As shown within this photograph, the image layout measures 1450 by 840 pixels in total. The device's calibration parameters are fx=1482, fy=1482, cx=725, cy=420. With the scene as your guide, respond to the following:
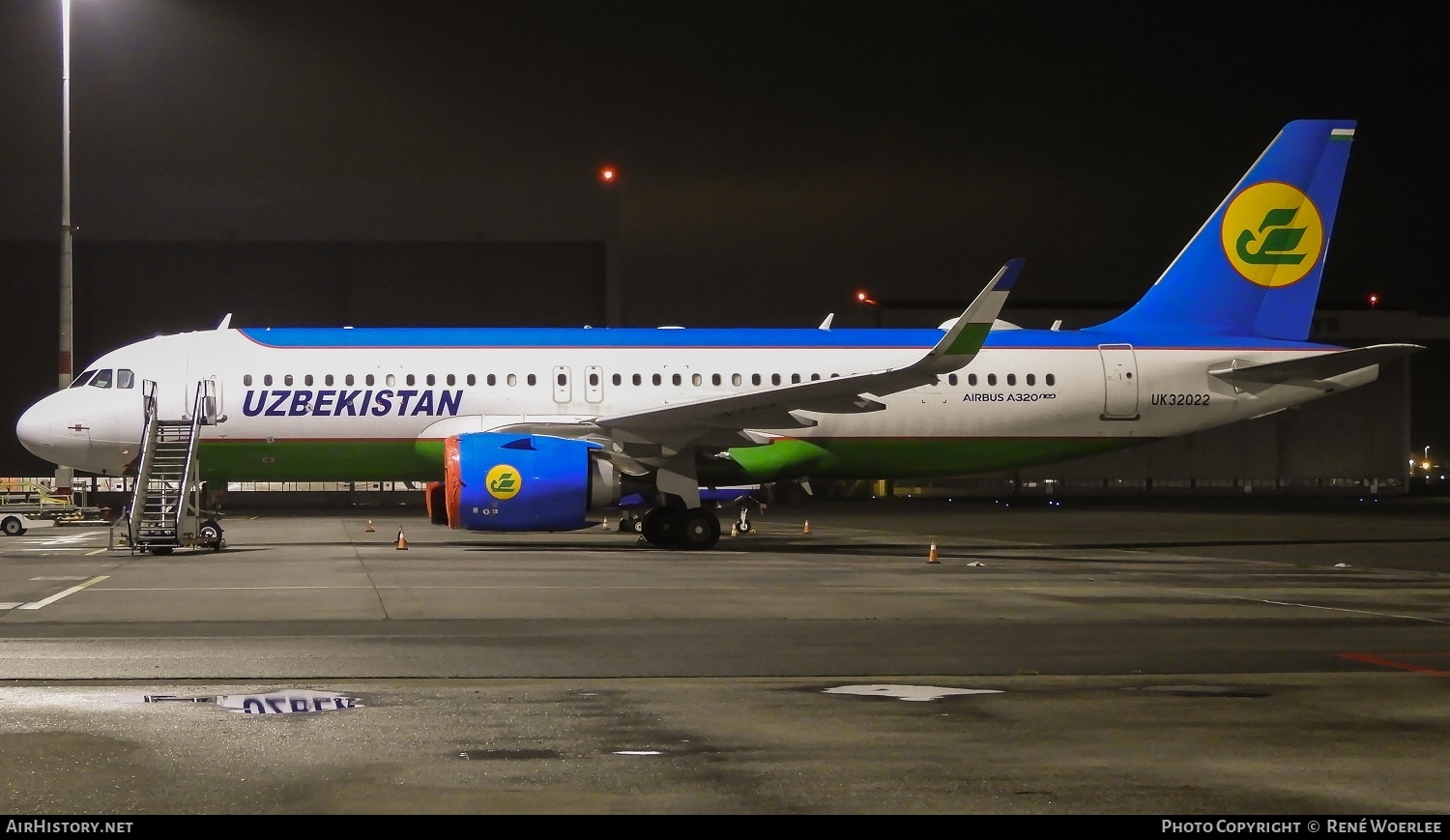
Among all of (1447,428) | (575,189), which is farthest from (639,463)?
(1447,428)

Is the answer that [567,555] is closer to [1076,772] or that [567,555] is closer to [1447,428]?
[1076,772]

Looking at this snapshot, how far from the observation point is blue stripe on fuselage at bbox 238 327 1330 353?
2450 cm

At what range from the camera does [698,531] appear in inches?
899

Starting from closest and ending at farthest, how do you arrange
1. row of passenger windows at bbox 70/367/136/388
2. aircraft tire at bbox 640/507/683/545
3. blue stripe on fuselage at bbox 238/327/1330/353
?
aircraft tire at bbox 640/507/683/545, row of passenger windows at bbox 70/367/136/388, blue stripe on fuselage at bbox 238/327/1330/353

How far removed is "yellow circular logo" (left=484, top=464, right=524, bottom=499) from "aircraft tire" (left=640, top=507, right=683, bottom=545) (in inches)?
114

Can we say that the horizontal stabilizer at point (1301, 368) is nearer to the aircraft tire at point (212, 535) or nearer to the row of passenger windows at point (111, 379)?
the aircraft tire at point (212, 535)

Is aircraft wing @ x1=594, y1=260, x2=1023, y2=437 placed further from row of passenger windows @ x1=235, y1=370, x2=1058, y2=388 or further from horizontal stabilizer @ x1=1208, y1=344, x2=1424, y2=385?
horizontal stabilizer @ x1=1208, y1=344, x2=1424, y2=385

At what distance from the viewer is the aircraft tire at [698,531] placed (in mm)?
22781

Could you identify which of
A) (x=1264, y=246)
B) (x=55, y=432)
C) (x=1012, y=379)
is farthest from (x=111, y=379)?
(x=1264, y=246)

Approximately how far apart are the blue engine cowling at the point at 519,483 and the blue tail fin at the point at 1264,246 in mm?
10763

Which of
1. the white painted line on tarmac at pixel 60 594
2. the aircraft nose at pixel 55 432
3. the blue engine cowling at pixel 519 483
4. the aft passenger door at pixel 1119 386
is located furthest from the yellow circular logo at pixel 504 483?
the aft passenger door at pixel 1119 386

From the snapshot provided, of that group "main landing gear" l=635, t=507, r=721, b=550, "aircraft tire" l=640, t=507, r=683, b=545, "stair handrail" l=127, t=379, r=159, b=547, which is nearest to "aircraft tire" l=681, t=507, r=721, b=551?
"main landing gear" l=635, t=507, r=721, b=550

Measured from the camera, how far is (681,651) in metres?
10.6

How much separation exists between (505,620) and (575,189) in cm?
3922
